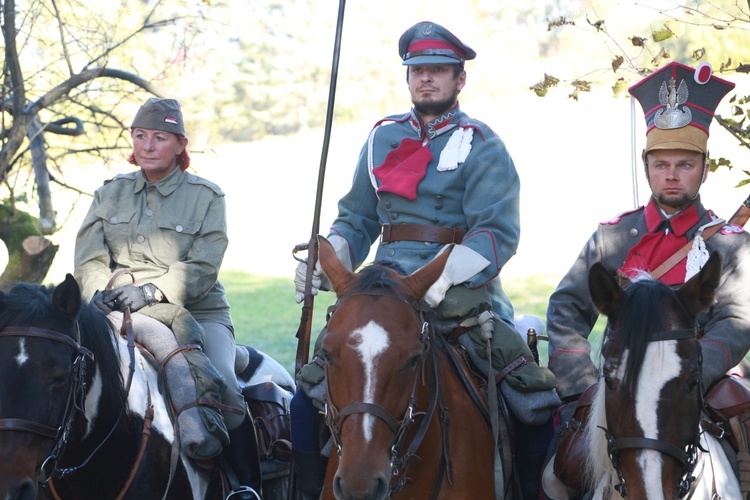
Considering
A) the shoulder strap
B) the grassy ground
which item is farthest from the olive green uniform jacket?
the grassy ground

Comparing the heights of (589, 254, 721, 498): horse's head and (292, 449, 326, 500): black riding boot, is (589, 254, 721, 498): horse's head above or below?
above

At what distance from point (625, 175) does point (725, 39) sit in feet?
55.7

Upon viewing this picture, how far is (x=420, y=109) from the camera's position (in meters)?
5.43

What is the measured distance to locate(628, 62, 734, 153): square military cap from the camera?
459 centimetres

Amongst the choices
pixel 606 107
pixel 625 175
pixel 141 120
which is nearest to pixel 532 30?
pixel 606 107

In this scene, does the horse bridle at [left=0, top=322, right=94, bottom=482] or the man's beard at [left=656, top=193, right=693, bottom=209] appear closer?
→ the horse bridle at [left=0, top=322, right=94, bottom=482]

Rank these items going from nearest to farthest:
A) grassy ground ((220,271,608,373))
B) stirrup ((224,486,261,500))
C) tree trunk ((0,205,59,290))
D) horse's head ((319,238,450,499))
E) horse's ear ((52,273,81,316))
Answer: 1. horse's head ((319,238,450,499))
2. horse's ear ((52,273,81,316))
3. stirrup ((224,486,261,500))
4. tree trunk ((0,205,59,290))
5. grassy ground ((220,271,608,373))

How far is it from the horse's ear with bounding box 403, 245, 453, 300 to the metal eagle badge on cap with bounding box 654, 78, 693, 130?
53.8 inches

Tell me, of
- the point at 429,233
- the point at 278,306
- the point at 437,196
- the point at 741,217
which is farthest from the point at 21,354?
the point at 278,306

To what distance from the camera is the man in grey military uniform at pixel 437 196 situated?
193 inches

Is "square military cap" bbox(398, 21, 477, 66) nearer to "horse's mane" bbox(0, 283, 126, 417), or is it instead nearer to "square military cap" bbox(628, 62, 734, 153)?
"square military cap" bbox(628, 62, 734, 153)

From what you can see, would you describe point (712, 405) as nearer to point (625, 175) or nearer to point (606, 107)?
point (625, 175)

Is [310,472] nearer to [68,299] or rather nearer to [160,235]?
[68,299]

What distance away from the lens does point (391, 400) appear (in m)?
3.80
